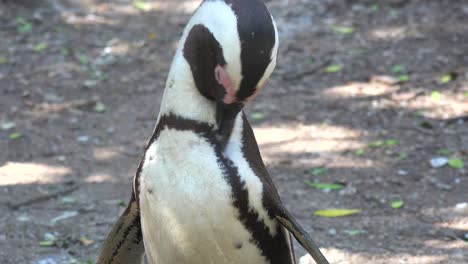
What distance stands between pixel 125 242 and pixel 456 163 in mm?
2472

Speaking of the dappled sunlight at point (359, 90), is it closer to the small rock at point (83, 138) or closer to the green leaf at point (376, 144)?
the green leaf at point (376, 144)

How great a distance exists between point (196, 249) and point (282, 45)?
433 centimetres

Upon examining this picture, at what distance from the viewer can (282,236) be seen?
289 cm

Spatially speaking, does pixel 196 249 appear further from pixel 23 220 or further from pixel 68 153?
pixel 68 153

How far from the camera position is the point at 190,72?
2.67m

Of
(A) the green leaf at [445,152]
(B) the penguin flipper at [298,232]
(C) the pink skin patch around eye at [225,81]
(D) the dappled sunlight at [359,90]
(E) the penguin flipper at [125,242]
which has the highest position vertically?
(C) the pink skin patch around eye at [225,81]

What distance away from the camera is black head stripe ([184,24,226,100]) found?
2.57 metres

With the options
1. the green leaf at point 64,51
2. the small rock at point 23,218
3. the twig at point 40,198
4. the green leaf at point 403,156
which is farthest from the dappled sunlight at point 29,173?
the green leaf at point 64,51

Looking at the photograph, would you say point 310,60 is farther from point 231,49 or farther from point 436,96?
point 231,49

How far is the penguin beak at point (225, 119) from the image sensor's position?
2701mm

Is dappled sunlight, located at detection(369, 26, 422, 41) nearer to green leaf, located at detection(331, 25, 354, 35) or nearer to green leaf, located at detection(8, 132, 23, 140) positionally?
green leaf, located at detection(331, 25, 354, 35)

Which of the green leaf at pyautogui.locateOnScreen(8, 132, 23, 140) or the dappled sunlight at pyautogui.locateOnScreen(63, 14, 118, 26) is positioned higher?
Answer: the green leaf at pyautogui.locateOnScreen(8, 132, 23, 140)

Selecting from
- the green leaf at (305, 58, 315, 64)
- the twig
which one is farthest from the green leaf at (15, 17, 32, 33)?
the twig

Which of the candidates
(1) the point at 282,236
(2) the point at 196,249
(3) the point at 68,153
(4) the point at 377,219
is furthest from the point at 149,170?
(3) the point at 68,153
